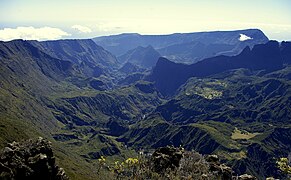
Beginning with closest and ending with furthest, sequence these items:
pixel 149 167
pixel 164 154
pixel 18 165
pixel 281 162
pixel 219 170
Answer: pixel 281 162 < pixel 18 165 < pixel 219 170 < pixel 149 167 < pixel 164 154

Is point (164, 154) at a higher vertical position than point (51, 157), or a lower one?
lower

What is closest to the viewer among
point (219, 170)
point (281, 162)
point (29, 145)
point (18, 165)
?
point (281, 162)

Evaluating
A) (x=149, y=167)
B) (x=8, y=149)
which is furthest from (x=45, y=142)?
(x=149, y=167)

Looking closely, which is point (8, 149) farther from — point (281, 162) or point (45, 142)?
point (281, 162)

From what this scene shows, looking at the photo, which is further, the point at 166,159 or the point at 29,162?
the point at 166,159

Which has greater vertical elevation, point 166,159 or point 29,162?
point 29,162

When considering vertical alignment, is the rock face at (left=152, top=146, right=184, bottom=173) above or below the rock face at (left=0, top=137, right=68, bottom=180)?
below
